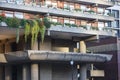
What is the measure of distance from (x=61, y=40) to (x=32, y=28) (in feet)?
26.0

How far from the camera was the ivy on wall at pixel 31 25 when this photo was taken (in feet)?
128

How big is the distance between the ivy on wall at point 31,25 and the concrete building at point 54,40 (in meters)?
0.56

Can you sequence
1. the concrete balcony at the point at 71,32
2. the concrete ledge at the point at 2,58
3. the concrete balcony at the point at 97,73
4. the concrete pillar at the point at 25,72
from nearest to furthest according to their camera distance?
the concrete balcony at the point at 71,32
the concrete pillar at the point at 25,72
the concrete ledge at the point at 2,58
the concrete balcony at the point at 97,73

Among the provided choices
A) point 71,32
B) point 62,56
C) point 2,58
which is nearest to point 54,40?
point 71,32

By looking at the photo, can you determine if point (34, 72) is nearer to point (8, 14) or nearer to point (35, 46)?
point (35, 46)

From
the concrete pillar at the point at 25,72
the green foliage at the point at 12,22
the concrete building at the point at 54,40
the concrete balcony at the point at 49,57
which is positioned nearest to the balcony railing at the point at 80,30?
the concrete building at the point at 54,40

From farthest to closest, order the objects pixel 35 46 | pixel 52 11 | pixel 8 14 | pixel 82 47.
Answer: pixel 82 47 < pixel 52 11 < pixel 35 46 < pixel 8 14

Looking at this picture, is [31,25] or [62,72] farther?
[62,72]

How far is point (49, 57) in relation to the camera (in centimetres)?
4128

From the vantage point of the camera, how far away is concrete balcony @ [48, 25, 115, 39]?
42.5 meters

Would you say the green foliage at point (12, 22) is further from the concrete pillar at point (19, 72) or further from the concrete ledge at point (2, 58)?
the concrete pillar at point (19, 72)

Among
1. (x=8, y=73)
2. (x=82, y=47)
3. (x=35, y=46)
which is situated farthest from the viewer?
(x=82, y=47)

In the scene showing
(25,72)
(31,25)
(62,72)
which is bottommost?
(62,72)

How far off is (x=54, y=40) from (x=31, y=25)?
7.03 metres
